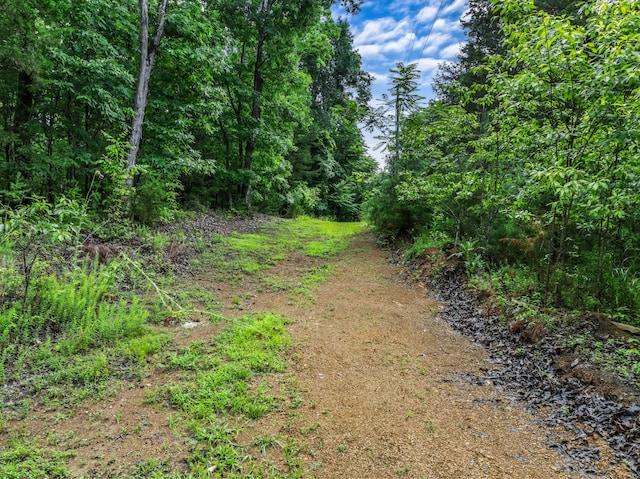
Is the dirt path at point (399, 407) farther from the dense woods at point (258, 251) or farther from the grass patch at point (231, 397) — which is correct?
the grass patch at point (231, 397)

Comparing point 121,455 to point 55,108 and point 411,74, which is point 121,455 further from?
point 411,74

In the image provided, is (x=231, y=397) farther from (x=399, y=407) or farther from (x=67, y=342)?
(x=67, y=342)

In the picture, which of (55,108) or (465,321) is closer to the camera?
(465,321)

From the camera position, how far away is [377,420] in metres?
2.58

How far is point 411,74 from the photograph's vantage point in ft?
29.2

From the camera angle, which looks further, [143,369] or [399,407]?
[143,369]

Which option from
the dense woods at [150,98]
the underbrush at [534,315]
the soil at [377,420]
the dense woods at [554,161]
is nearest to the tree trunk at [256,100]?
the dense woods at [150,98]

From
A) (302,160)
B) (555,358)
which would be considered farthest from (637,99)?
(302,160)

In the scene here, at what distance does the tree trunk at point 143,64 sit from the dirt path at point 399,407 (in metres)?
5.55

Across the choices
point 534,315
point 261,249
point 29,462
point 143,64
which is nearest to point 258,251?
point 261,249

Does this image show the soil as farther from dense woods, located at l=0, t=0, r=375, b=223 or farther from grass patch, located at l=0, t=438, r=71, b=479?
dense woods, located at l=0, t=0, r=375, b=223

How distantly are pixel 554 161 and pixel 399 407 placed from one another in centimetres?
327

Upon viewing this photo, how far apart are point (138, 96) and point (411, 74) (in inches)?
271

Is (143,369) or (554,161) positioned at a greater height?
(554,161)
